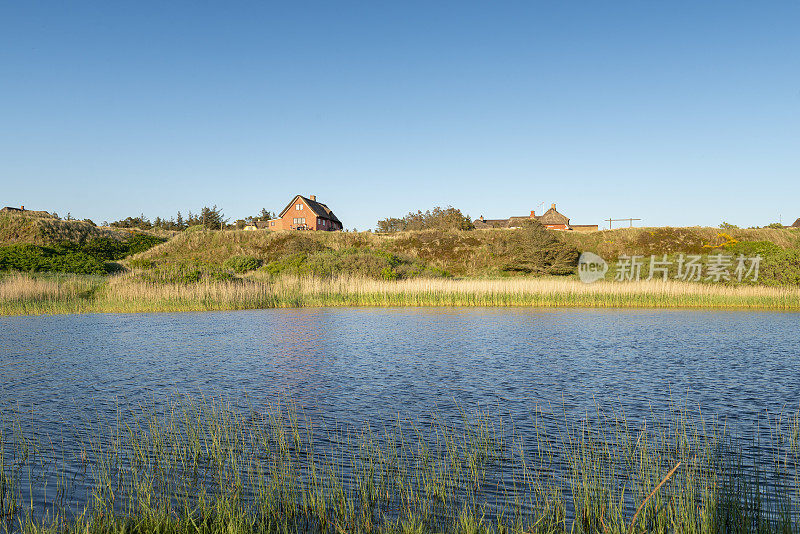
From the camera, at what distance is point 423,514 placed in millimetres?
5180

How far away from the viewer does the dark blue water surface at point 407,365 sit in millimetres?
9141

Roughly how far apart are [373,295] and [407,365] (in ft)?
53.1

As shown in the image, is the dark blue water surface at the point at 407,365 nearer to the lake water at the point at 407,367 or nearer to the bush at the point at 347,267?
the lake water at the point at 407,367

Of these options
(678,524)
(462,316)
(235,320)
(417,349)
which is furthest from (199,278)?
(678,524)

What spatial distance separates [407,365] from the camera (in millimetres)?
12445

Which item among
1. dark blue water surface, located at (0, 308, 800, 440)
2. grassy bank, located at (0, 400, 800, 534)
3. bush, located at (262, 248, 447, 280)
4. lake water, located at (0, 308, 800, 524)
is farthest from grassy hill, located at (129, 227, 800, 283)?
grassy bank, located at (0, 400, 800, 534)

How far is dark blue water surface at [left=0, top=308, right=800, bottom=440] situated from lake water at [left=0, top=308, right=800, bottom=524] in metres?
0.04

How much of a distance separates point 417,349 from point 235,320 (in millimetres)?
9830

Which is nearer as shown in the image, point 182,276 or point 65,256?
point 182,276

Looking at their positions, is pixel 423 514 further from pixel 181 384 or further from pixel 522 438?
pixel 181 384

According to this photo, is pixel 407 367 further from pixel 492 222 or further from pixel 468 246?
pixel 492 222

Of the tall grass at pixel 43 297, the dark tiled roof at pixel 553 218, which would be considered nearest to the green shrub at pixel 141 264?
the tall grass at pixel 43 297

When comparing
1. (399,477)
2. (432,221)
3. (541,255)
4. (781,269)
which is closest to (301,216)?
(432,221)

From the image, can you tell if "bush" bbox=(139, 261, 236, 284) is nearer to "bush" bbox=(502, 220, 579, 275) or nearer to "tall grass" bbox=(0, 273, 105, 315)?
"tall grass" bbox=(0, 273, 105, 315)
